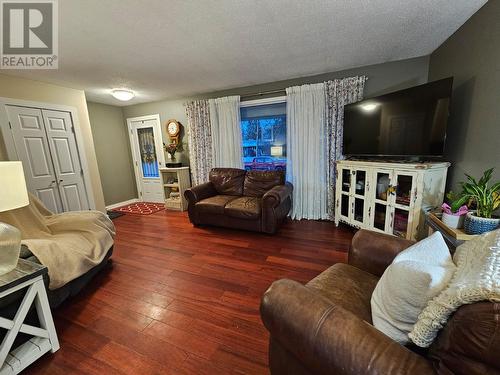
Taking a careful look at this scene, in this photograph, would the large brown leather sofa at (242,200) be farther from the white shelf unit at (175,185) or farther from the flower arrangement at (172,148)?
the flower arrangement at (172,148)

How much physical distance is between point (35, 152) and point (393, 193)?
15.7 ft

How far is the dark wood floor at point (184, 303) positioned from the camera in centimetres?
126

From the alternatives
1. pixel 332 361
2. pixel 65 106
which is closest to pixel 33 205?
pixel 65 106

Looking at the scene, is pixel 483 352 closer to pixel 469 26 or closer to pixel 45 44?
pixel 469 26

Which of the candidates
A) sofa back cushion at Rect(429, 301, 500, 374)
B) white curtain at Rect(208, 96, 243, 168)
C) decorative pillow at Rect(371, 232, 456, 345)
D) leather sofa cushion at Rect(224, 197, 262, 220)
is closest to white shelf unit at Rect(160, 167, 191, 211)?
white curtain at Rect(208, 96, 243, 168)

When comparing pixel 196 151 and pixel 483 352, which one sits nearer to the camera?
pixel 483 352

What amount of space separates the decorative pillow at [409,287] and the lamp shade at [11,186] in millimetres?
2148

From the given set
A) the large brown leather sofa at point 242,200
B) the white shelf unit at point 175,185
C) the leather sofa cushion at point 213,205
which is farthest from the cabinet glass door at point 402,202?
the white shelf unit at point 175,185

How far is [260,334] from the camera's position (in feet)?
4.60

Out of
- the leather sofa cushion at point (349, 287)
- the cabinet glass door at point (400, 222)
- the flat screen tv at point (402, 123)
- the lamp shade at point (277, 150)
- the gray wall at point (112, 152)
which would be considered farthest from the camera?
the gray wall at point (112, 152)

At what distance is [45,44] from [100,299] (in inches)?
96.2

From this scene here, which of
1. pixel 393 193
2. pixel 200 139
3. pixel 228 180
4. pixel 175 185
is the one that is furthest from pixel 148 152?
pixel 393 193

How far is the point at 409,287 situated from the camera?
77cm

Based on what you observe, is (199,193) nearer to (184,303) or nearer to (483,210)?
(184,303)
